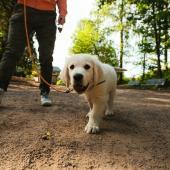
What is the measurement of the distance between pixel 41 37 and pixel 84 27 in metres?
37.3

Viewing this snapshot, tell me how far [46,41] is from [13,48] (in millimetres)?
567

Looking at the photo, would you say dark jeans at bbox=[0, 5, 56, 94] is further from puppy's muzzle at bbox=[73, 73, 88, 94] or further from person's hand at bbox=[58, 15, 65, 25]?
puppy's muzzle at bbox=[73, 73, 88, 94]

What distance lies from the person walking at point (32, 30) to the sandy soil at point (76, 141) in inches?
27.5

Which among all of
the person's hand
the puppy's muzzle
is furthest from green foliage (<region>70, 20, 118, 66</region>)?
the puppy's muzzle

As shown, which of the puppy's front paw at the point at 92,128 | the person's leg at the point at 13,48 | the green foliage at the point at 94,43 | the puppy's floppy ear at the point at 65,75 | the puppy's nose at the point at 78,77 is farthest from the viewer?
the green foliage at the point at 94,43

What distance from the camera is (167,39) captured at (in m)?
23.1

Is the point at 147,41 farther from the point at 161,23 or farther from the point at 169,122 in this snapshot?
the point at 169,122

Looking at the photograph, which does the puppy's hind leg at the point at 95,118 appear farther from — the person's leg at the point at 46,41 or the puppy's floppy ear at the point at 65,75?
the person's leg at the point at 46,41

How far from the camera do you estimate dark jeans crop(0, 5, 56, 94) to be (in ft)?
19.7

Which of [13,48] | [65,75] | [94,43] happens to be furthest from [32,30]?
[94,43]

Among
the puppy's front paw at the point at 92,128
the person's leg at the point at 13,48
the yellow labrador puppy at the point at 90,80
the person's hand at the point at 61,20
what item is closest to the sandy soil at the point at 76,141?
the puppy's front paw at the point at 92,128

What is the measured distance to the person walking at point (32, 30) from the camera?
603 centimetres

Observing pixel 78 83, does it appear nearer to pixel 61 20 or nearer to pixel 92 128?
pixel 92 128

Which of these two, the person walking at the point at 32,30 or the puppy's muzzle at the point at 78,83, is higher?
the person walking at the point at 32,30
